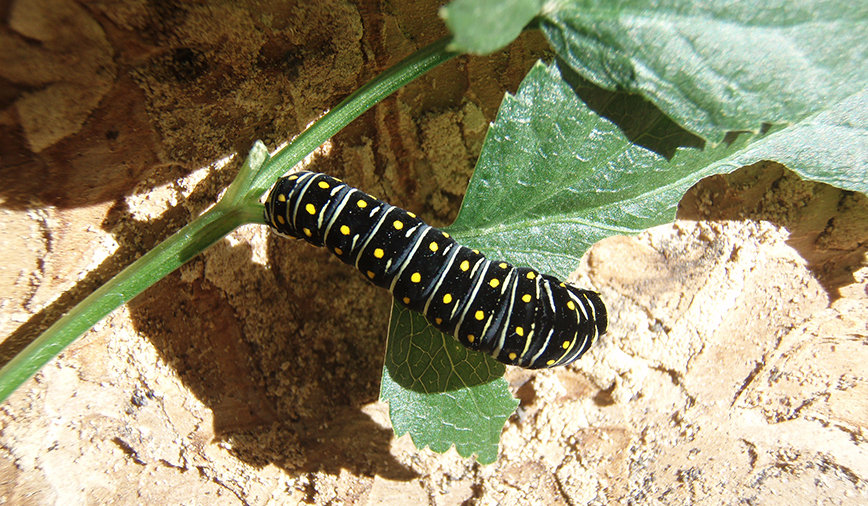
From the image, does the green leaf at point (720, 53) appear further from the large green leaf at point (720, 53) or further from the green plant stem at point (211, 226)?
the green plant stem at point (211, 226)

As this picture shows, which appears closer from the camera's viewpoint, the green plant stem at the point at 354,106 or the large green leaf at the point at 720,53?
the large green leaf at the point at 720,53

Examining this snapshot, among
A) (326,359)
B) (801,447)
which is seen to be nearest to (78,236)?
(326,359)

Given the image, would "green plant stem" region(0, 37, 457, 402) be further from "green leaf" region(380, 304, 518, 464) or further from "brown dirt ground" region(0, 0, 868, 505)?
"green leaf" region(380, 304, 518, 464)

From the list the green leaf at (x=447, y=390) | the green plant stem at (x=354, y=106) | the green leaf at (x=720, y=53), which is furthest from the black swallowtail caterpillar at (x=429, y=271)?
the green leaf at (x=720, y=53)

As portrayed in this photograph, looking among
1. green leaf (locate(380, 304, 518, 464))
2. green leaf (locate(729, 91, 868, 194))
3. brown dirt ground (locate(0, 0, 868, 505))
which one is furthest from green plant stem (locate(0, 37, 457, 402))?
green leaf (locate(729, 91, 868, 194))

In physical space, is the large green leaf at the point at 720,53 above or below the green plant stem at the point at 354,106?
above

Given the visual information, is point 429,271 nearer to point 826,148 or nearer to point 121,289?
point 121,289
